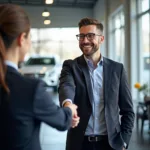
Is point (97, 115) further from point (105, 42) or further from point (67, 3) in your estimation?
point (67, 3)

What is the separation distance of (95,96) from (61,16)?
14.8 m

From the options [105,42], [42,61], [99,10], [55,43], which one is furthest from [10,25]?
[55,43]

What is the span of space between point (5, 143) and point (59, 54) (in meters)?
17.7

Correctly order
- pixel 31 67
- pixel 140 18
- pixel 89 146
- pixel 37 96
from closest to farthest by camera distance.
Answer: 1. pixel 37 96
2. pixel 89 146
3. pixel 140 18
4. pixel 31 67

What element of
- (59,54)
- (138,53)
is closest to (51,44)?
(59,54)

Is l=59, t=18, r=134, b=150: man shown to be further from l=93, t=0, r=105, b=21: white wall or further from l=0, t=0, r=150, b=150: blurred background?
l=93, t=0, r=105, b=21: white wall

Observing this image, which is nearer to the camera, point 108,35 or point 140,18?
point 140,18

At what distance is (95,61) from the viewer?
6.70 ft

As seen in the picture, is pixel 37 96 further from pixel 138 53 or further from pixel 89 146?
pixel 138 53

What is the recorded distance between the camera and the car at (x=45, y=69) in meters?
14.1

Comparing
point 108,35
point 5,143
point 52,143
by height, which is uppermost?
point 108,35

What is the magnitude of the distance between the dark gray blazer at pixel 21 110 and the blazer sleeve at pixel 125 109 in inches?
36.8

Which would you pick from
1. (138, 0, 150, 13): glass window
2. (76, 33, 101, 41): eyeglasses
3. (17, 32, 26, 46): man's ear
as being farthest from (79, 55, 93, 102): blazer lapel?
(138, 0, 150, 13): glass window

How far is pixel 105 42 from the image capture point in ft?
45.4
